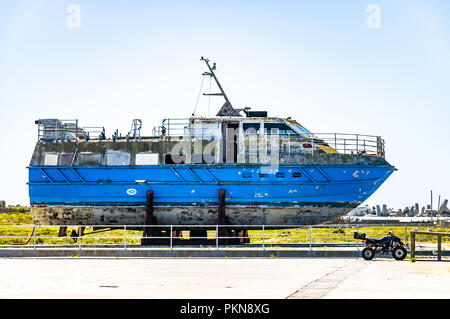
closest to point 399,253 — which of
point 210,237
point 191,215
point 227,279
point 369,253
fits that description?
point 369,253

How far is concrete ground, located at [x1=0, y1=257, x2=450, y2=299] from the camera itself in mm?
11094

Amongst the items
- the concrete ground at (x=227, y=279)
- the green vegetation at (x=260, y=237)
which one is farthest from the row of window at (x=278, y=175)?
the concrete ground at (x=227, y=279)

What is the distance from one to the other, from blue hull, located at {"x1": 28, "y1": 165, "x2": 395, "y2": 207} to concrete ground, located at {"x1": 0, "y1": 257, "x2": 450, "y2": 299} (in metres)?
7.12

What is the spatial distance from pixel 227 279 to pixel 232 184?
1300 centimetres

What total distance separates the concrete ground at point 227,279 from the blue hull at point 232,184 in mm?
7115

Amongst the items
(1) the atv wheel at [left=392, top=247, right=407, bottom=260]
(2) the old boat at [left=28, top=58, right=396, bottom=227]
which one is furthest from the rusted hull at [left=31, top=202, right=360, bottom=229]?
(1) the atv wheel at [left=392, top=247, right=407, bottom=260]

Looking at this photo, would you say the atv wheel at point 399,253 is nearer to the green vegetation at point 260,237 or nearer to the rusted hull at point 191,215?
the green vegetation at point 260,237

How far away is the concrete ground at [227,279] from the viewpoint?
36.4 ft

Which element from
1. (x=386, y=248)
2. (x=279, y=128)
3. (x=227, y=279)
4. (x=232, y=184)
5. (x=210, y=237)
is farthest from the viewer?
(x=279, y=128)

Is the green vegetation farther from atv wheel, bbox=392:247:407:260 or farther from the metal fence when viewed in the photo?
atv wheel, bbox=392:247:407:260

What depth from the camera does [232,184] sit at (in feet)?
87.5

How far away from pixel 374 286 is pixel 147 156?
16772 mm

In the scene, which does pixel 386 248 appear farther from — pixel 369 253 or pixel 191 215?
pixel 191 215
